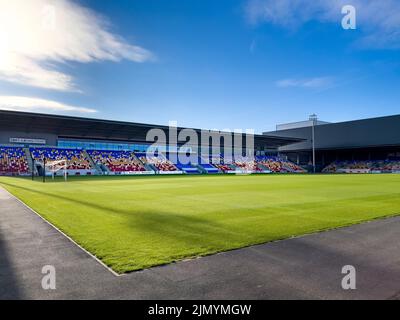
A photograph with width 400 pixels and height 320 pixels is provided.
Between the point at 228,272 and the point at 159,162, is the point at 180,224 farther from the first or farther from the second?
the point at 159,162

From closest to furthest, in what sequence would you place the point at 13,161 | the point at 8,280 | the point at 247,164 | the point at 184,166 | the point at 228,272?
1. the point at 8,280
2. the point at 228,272
3. the point at 13,161
4. the point at 184,166
5. the point at 247,164

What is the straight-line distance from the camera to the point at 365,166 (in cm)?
7356

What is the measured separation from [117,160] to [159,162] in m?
8.75

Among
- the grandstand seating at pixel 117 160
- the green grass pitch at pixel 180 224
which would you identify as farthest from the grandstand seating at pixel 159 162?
the green grass pitch at pixel 180 224

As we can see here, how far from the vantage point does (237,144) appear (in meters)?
74.9

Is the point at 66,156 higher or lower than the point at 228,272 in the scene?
higher

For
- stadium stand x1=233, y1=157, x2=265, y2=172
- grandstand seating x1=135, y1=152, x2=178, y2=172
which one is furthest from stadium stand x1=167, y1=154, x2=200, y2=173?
stadium stand x1=233, y1=157, x2=265, y2=172

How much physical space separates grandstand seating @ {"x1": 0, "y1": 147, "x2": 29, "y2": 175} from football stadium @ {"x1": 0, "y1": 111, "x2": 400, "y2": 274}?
0.47 ft

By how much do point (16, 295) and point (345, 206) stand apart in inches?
504

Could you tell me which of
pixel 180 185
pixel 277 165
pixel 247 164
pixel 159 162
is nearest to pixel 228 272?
pixel 180 185

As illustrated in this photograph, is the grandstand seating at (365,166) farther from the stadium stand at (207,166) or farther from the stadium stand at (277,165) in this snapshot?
the stadium stand at (207,166)

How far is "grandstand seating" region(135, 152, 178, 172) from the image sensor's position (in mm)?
60347

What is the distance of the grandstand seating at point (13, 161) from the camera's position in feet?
152
